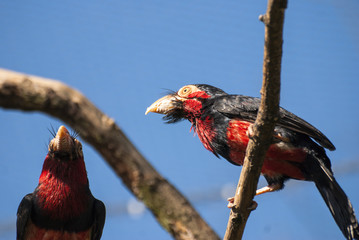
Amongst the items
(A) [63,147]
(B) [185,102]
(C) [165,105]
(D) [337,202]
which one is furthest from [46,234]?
(D) [337,202]

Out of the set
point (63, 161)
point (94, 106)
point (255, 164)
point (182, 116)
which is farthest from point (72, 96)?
point (182, 116)

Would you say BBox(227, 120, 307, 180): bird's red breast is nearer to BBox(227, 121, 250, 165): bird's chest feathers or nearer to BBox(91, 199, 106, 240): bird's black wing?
BBox(227, 121, 250, 165): bird's chest feathers

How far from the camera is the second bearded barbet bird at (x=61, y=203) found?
4.13 meters

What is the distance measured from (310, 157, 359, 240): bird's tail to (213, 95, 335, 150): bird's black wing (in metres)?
0.22

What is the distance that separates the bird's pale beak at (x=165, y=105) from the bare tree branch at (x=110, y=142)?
2.42m

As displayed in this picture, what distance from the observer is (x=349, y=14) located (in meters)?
9.54

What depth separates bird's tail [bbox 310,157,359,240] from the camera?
3.70 metres

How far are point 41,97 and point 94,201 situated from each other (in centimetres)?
263

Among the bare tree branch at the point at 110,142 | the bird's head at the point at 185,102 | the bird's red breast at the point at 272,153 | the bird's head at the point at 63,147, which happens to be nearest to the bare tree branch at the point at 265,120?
the bird's red breast at the point at 272,153

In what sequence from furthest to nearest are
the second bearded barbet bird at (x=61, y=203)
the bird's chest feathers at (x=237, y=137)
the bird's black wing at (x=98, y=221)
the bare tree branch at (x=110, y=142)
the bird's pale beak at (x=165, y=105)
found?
1. the bird's pale beak at (x=165, y=105)
2. the bird's black wing at (x=98, y=221)
3. the second bearded barbet bird at (x=61, y=203)
4. the bird's chest feathers at (x=237, y=137)
5. the bare tree branch at (x=110, y=142)

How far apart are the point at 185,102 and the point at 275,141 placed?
106 centimetres

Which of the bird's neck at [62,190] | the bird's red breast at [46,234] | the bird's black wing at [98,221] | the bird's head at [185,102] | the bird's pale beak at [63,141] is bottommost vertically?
the bird's red breast at [46,234]

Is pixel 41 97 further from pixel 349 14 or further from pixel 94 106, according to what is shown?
pixel 349 14

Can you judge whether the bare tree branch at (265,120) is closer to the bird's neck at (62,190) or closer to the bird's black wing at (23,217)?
the bird's neck at (62,190)
